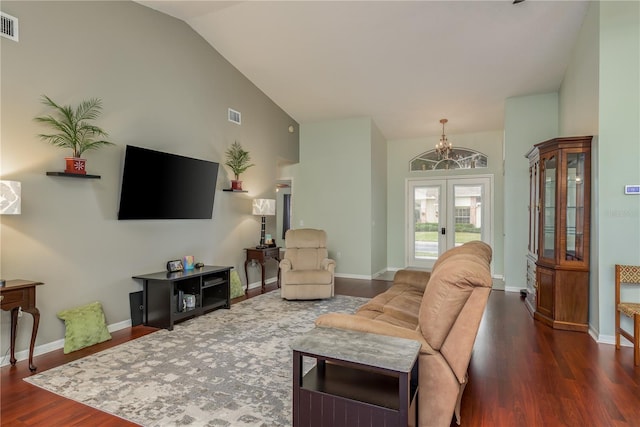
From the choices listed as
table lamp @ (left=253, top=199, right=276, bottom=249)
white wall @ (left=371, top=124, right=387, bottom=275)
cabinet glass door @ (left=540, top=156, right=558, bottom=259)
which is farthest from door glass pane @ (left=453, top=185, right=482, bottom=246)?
table lamp @ (left=253, top=199, right=276, bottom=249)

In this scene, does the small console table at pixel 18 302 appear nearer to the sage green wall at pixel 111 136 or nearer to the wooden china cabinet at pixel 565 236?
the sage green wall at pixel 111 136

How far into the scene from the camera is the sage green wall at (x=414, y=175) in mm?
7277

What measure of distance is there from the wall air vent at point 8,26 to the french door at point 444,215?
7007 millimetres

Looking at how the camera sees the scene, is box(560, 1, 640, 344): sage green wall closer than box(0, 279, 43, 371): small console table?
No

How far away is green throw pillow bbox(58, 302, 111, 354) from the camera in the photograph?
10.8ft

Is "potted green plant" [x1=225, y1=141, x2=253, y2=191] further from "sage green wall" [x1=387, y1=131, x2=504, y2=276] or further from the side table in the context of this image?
"sage green wall" [x1=387, y1=131, x2=504, y2=276]

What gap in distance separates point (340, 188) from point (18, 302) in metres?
5.38

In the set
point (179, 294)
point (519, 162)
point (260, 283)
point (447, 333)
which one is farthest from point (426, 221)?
point (447, 333)

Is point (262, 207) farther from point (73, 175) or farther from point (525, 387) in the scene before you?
point (525, 387)

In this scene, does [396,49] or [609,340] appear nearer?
[609,340]

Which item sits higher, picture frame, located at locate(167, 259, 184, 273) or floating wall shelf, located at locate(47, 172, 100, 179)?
floating wall shelf, located at locate(47, 172, 100, 179)

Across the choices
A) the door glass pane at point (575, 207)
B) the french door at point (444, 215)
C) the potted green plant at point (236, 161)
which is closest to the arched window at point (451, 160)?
the french door at point (444, 215)

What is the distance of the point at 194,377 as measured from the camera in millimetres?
2721

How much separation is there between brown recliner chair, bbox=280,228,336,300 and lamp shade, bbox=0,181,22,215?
3.21m
